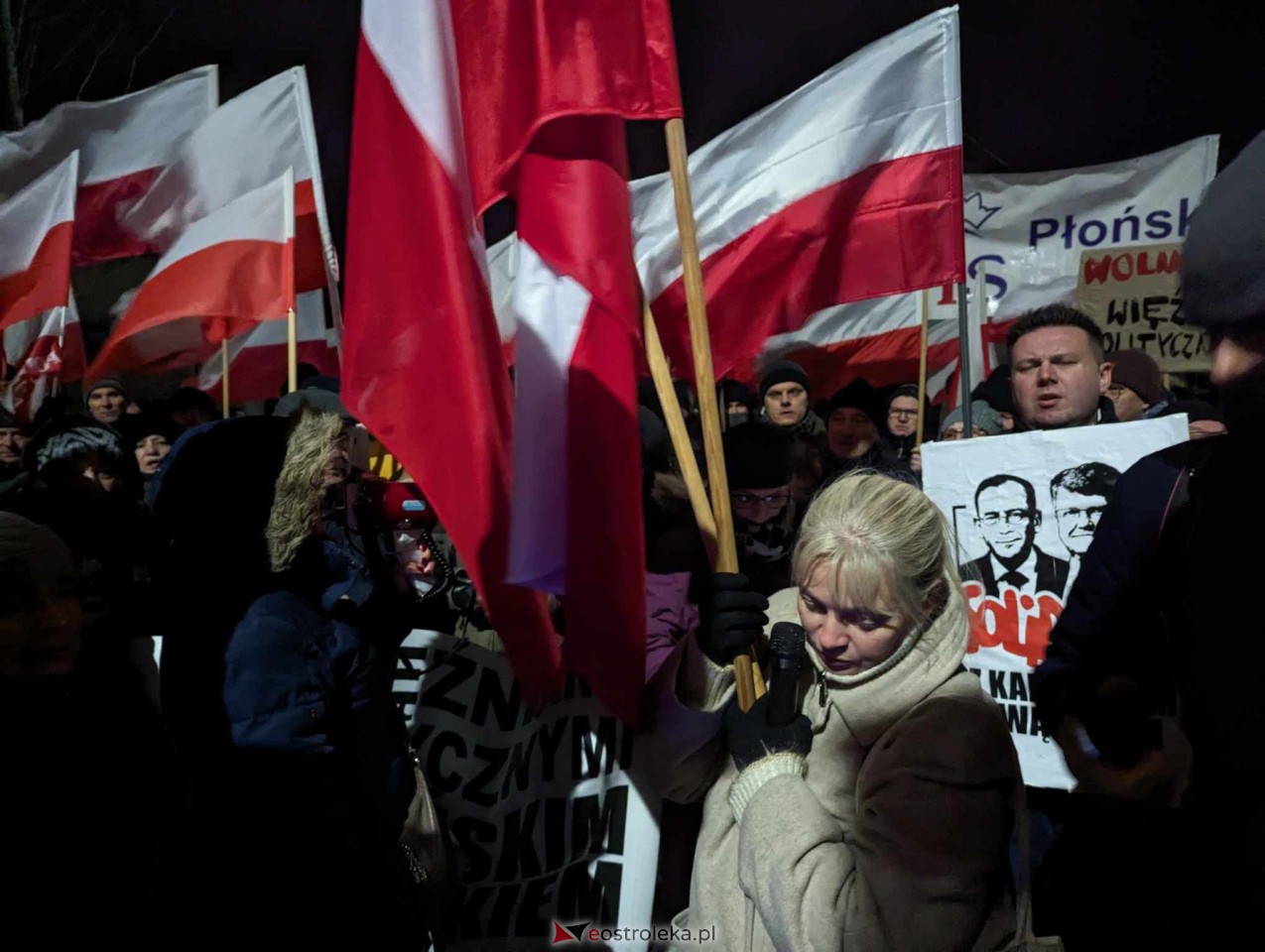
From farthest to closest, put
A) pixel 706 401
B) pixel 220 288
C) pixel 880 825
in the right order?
pixel 220 288 → pixel 706 401 → pixel 880 825

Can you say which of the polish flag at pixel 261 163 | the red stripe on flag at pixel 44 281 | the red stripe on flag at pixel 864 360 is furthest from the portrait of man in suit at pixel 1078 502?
the red stripe on flag at pixel 44 281

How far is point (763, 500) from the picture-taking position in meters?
3.48

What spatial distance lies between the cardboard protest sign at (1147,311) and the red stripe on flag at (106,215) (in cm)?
604

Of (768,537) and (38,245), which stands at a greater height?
(38,245)

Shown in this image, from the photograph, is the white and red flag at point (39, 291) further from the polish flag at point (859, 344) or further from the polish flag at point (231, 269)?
the polish flag at point (859, 344)

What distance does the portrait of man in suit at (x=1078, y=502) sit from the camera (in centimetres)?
335

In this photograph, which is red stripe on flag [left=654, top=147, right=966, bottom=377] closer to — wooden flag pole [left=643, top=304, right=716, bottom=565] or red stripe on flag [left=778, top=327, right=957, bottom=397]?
wooden flag pole [left=643, top=304, right=716, bottom=565]

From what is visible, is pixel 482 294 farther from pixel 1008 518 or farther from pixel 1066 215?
pixel 1066 215

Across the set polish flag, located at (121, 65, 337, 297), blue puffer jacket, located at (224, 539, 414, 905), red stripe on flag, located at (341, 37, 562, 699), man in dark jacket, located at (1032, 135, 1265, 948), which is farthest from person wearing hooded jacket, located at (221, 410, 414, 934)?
polish flag, located at (121, 65, 337, 297)

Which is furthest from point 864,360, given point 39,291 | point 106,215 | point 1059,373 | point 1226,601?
point 1226,601

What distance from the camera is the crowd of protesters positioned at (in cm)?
145

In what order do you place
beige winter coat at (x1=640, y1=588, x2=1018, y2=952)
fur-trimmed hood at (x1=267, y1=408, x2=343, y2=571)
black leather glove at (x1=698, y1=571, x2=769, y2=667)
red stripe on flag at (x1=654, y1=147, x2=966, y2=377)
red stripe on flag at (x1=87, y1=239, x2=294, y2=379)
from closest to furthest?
1. beige winter coat at (x1=640, y1=588, x2=1018, y2=952)
2. black leather glove at (x1=698, y1=571, x2=769, y2=667)
3. fur-trimmed hood at (x1=267, y1=408, x2=343, y2=571)
4. red stripe on flag at (x1=654, y1=147, x2=966, y2=377)
5. red stripe on flag at (x1=87, y1=239, x2=294, y2=379)

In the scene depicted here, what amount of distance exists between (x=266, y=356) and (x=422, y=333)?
18.8 feet

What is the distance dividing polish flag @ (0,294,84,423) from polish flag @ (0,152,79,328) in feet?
0.53
